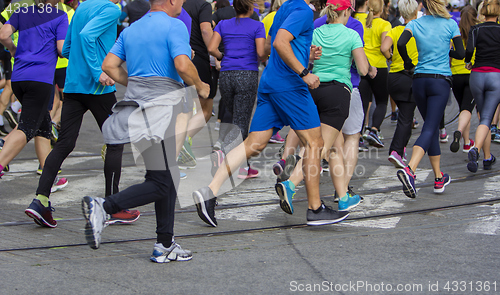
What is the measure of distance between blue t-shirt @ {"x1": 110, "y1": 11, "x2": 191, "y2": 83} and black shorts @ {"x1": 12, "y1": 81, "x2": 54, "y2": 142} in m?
1.88

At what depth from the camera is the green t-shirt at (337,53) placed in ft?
17.0

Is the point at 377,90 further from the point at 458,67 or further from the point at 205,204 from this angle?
the point at 205,204

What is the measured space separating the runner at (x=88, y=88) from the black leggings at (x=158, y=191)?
3.20 feet

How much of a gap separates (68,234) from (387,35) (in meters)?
5.29

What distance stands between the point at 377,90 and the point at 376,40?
709mm

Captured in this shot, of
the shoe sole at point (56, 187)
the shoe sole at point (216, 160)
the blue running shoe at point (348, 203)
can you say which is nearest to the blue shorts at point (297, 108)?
the blue running shoe at point (348, 203)

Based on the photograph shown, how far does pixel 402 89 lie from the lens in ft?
24.0

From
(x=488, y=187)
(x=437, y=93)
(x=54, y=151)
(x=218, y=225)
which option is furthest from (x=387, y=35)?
(x=54, y=151)

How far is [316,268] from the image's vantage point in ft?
12.3

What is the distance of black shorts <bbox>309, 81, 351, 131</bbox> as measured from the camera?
5113 millimetres

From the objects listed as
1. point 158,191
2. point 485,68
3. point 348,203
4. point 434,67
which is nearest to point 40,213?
point 158,191

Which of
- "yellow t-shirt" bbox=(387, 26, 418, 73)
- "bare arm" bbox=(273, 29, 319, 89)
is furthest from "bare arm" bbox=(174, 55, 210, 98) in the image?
"yellow t-shirt" bbox=(387, 26, 418, 73)

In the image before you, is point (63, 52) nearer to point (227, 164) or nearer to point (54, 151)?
point (54, 151)

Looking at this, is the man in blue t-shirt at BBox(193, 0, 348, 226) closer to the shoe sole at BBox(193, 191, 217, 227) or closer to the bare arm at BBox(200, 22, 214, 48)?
the shoe sole at BBox(193, 191, 217, 227)
